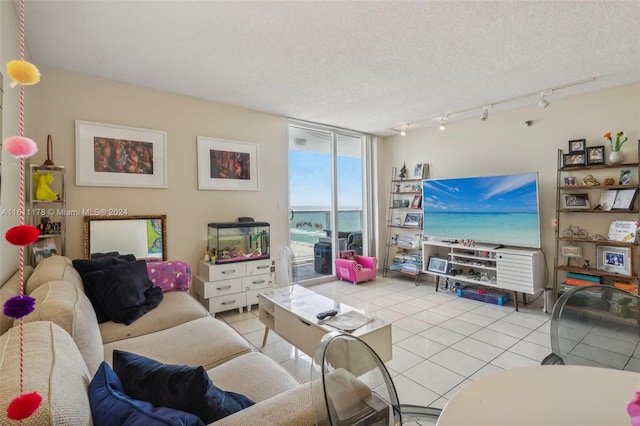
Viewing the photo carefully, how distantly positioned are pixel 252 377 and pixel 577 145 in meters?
4.22

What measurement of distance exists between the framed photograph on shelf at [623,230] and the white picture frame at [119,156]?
4987mm

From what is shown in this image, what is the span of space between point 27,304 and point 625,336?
2.37 m

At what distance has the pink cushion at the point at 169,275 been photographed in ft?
9.45

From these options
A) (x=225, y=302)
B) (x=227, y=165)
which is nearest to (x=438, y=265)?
(x=225, y=302)

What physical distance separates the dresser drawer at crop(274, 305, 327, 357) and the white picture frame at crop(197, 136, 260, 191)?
2.02 m

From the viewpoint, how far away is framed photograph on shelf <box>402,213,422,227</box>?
5.06 meters

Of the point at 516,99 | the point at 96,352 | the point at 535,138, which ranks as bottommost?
the point at 96,352

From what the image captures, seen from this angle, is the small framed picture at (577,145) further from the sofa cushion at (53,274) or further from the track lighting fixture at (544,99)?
the sofa cushion at (53,274)

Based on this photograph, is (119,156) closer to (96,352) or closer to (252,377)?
(96,352)

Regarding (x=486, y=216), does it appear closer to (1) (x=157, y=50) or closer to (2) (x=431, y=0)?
(2) (x=431, y=0)

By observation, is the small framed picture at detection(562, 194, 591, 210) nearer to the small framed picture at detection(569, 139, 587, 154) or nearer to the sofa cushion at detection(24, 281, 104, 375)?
the small framed picture at detection(569, 139, 587, 154)

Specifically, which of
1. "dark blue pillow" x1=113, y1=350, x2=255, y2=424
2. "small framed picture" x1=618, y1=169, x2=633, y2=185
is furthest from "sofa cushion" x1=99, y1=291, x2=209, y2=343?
"small framed picture" x1=618, y1=169, x2=633, y2=185

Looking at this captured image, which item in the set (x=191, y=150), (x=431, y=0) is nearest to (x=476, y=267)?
(x=431, y=0)

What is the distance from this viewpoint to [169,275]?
2.95 m
